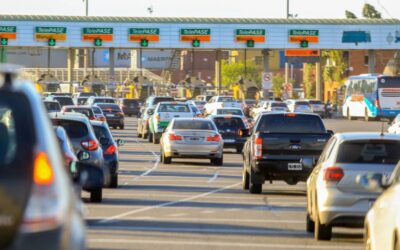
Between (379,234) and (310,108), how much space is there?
82919 mm

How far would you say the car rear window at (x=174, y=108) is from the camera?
55500 mm

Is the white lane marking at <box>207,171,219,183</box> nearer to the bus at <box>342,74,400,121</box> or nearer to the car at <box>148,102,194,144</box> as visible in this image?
the car at <box>148,102,194,144</box>

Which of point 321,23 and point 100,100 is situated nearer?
point 100,100

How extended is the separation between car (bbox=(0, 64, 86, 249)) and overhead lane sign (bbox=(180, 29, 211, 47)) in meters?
89.3

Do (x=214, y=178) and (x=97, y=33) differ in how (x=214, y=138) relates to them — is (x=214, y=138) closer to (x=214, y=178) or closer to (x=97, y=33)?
(x=214, y=178)

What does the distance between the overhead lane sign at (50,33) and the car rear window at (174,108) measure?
38.9 m

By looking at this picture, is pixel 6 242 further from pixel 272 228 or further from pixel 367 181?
pixel 272 228

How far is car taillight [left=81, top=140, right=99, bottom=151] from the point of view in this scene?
24.0m

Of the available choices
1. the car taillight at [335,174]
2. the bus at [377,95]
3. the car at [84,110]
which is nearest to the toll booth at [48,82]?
the bus at [377,95]

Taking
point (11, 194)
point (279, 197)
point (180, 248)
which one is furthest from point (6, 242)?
Answer: point (279, 197)

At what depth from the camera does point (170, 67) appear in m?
196

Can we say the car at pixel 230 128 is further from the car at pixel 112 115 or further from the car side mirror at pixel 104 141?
the car at pixel 112 115

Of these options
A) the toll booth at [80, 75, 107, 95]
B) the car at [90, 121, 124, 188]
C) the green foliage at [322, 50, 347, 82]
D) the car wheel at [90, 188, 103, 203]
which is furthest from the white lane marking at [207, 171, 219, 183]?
the green foliage at [322, 50, 347, 82]

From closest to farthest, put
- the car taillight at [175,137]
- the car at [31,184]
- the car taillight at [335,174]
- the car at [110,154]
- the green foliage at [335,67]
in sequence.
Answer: the car at [31,184]
the car taillight at [335,174]
the car at [110,154]
the car taillight at [175,137]
the green foliage at [335,67]
